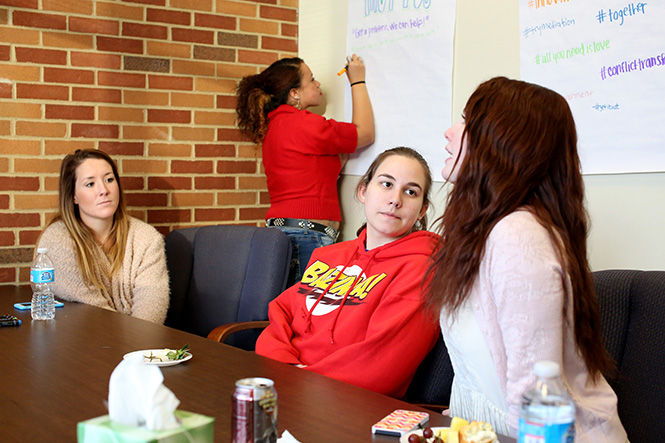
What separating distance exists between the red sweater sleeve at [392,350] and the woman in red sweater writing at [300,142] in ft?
4.15

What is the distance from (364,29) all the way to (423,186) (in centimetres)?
142

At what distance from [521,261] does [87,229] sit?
2.12 meters

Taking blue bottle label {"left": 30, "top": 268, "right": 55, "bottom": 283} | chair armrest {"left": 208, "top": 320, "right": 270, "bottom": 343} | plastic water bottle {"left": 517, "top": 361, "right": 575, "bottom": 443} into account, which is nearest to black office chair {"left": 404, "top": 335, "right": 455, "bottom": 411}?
chair armrest {"left": 208, "top": 320, "right": 270, "bottom": 343}

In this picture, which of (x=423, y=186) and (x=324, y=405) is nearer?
(x=324, y=405)

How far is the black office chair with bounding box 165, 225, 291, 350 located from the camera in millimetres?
2828

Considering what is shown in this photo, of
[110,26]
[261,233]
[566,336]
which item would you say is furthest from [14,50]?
[566,336]

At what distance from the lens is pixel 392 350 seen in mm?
1848

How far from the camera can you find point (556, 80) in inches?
91.0

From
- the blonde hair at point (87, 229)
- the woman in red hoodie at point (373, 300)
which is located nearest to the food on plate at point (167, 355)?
the woman in red hoodie at point (373, 300)

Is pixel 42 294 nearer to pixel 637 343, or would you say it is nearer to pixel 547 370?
pixel 637 343

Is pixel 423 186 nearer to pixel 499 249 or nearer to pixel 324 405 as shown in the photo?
pixel 499 249

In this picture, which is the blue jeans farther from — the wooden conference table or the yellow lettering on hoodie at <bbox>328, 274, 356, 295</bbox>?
the wooden conference table

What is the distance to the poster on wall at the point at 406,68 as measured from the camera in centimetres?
285

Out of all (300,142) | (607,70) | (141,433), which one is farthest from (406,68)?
(141,433)
